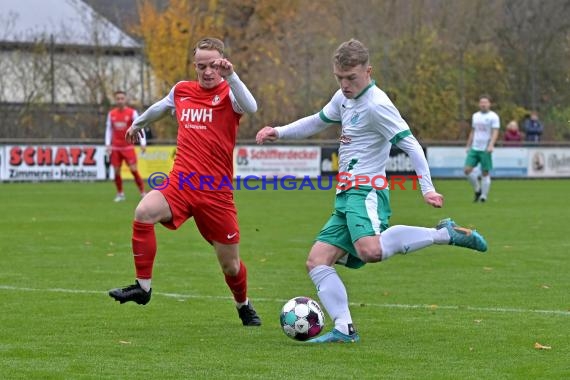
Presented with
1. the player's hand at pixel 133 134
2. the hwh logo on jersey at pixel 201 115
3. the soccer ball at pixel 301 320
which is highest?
the hwh logo on jersey at pixel 201 115

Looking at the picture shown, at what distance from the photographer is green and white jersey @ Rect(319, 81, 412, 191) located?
7.46 metres

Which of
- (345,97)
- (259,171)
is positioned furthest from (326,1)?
(345,97)

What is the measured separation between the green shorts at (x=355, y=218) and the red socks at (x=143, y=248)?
3.89ft

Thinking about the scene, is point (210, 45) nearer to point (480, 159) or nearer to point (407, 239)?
point (407, 239)

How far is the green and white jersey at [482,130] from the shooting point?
23.7 m

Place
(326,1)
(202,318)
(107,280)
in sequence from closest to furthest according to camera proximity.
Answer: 1. (202,318)
2. (107,280)
3. (326,1)

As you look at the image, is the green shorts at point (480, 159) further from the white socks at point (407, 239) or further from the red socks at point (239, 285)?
the white socks at point (407, 239)

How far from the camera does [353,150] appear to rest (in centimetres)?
764

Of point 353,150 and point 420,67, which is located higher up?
point 420,67

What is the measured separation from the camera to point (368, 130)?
7.58 meters

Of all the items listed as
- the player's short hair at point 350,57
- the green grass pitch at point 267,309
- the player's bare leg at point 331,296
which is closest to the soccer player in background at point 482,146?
the green grass pitch at point 267,309

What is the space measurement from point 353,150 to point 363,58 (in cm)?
62

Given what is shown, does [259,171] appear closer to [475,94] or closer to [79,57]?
[79,57]

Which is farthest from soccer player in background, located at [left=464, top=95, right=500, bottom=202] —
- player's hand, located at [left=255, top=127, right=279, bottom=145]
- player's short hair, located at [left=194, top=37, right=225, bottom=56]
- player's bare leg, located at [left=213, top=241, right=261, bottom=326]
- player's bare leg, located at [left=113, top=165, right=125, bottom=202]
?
player's hand, located at [left=255, top=127, right=279, bottom=145]
